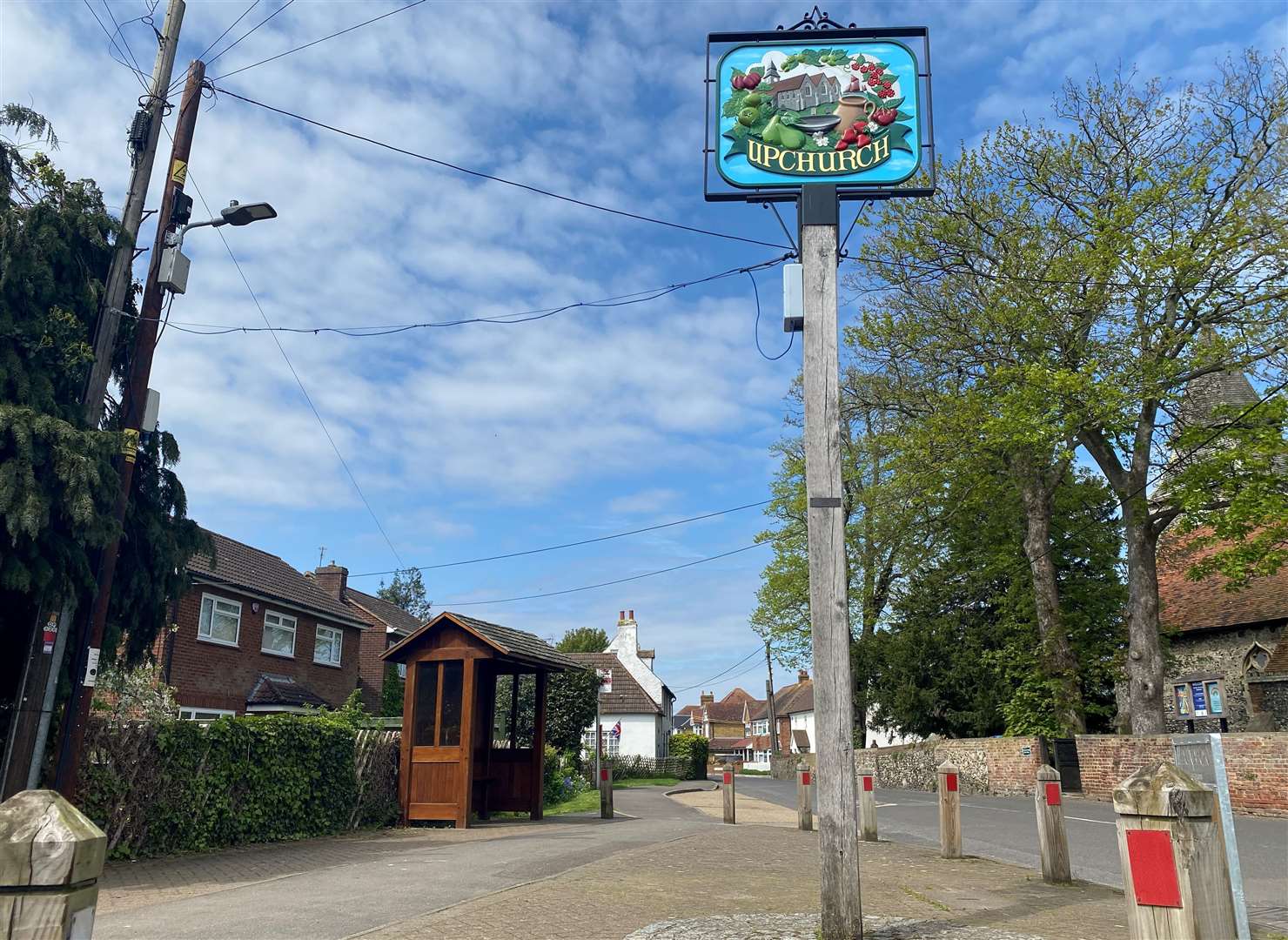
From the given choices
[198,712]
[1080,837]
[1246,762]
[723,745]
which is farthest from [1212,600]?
[723,745]

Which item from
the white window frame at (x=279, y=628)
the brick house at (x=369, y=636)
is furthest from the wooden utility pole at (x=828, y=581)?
the brick house at (x=369, y=636)

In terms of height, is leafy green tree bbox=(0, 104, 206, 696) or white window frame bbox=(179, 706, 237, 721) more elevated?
leafy green tree bbox=(0, 104, 206, 696)

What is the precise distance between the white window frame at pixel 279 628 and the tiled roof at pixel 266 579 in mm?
483

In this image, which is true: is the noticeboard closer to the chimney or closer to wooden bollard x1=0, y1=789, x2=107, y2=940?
wooden bollard x1=0, y1=789, x2=107, y2=940

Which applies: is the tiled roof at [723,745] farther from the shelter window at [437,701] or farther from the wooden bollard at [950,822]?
the wooden bollard at [950,822]

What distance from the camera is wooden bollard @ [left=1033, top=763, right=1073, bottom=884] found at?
30.0 feet

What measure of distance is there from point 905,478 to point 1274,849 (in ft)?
47.5

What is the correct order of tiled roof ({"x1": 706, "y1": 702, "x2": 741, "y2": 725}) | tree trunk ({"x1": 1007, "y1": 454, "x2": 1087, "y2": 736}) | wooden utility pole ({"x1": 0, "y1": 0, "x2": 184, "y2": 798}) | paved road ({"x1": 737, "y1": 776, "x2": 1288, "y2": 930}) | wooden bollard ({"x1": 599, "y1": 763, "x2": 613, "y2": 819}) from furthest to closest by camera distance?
tiled roof ({"x1": 706, "y1": 702, "x2": 741, "y2": 725}), tree trunk ({"x1": 1007, "y1": 454, "x2": 1087, "y2": 736}), wooden bollard ({"x1": 599, "y1": 763, "x2": 613, "y2": 819}), wooden utility pole ({"x1": 0, "y1": 0, "x2": 184, "y2": 798}), paved road ({"x1": 737, "y1": 776, "x2": 1288, "y2": 930})

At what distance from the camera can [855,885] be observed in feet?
21.0

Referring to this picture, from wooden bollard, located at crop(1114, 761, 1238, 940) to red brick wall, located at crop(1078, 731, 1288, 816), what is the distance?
1548cm

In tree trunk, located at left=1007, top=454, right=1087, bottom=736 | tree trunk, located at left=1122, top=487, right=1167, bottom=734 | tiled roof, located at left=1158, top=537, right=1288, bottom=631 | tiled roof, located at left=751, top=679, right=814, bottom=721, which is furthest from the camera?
tiled roof, located at left=751, top=679, right=814, bottom=721

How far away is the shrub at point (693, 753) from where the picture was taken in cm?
5516

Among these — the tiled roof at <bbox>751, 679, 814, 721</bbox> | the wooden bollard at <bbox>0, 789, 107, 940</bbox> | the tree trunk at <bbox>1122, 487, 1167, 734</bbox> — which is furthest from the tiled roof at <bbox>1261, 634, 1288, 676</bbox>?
the tiled roof at <bbox>751, 679, 814, 721</bbox>

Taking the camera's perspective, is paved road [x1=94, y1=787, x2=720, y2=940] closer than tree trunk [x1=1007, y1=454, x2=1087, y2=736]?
Yes
